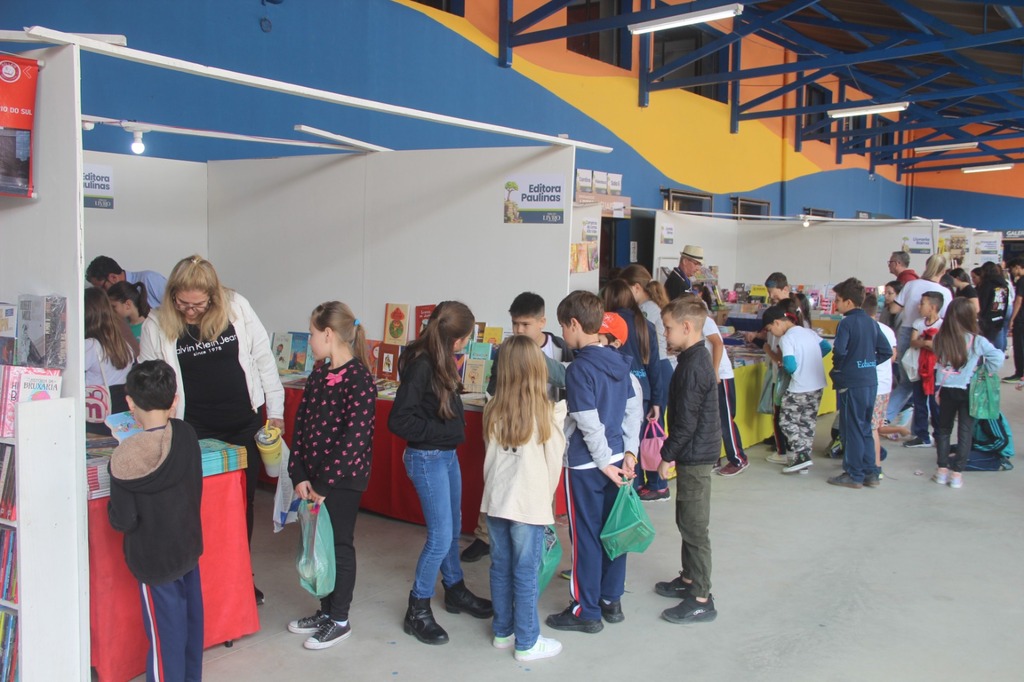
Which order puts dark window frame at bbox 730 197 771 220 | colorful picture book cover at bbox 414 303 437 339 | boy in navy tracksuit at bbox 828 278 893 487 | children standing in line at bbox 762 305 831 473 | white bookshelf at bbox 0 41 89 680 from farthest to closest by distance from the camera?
1. dark window frame at bbox 730 197 771 220
2. children standing in line at bbox 762 305 831 473
3. boy in navy tracksuit at bbox 828 278 893 487
4. colorful picture book cover at bbox 414 303 437 339
5. white bookshelf at bbox 0 41 89 680

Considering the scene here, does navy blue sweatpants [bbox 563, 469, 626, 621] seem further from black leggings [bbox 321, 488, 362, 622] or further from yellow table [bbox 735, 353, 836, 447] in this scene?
yellow table [bbox 735, 353, 836, 447]

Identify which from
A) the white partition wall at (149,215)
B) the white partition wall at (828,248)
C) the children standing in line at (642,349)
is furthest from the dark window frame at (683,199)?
the white partition wall at (149,215)

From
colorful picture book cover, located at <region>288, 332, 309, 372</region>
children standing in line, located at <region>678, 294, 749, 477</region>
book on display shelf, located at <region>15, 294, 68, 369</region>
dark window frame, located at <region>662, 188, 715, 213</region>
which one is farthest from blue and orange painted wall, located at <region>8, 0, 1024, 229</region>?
children standing in line, located at <region>678, 294, 749, 477</region>

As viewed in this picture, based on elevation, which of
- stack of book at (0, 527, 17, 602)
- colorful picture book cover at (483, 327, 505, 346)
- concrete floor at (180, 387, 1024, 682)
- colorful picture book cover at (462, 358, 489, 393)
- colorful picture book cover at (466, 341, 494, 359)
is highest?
colorful picture book cover at (483, 327, 505, 346)

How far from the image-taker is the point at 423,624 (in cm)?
317

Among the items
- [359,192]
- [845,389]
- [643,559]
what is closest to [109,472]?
[643,559]

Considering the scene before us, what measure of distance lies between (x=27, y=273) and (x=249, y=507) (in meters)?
1.28

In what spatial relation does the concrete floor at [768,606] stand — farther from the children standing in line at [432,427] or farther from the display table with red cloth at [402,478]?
the children standing in line at [432,427]

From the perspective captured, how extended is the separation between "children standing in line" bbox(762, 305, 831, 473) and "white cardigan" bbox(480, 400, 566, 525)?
3127 millimetres

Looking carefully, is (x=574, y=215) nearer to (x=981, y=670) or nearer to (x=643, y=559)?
(x=643, y=559)

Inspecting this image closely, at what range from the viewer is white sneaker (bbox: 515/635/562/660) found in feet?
9.90

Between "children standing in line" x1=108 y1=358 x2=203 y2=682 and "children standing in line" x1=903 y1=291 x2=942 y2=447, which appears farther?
"children standing in line" x1=903 y1=291 x2=942 y2=447

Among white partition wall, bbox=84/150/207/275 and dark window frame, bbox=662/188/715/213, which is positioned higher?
dark window frame, bbox=662/188/715/213

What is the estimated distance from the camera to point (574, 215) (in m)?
5.36
